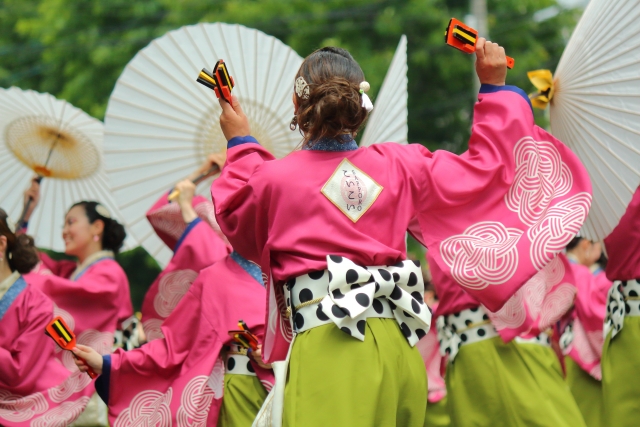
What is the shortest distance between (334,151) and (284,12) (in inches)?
425

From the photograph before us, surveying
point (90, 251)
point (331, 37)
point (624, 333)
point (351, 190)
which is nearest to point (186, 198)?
point (90, 251)

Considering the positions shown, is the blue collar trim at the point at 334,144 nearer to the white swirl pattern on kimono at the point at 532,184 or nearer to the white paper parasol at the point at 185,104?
the white swirl pattern on kimono at the point at 532,184

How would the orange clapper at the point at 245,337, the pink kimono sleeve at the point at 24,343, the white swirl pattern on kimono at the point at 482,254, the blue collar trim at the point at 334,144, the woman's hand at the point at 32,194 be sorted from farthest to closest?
the woman's hand at the point at 32,194 < the pink kimono sleeve at the point at 24,343 < the orange clapper at the point at 245,337 < the white swirl pattern on kimono at the point at 482,254 < the blue collar trim at the point at 334,144

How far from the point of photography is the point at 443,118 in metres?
14.5

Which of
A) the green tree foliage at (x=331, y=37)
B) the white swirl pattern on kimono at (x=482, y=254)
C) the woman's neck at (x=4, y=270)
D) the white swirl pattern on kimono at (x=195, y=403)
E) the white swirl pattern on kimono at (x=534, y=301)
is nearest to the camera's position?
the white swirl pattern on kimono at (x=482, y=254)

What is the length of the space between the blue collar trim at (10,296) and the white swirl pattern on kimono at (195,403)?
1113mm

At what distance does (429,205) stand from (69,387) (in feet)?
8.63

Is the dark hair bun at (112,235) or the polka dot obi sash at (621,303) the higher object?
the polka dot obi sash at (621,303)

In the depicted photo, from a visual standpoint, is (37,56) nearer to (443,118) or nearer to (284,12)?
(284,12)

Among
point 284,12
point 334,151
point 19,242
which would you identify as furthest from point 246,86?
point 284,12

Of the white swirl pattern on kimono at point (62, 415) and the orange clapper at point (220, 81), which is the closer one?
the orange clapper at point (220, 81)

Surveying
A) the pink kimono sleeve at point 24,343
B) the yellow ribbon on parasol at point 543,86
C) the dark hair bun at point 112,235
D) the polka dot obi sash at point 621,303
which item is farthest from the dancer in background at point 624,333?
the dark hair bun at point 112,235

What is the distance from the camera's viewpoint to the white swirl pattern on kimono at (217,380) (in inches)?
177

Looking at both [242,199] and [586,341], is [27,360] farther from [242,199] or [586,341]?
[586,341]
